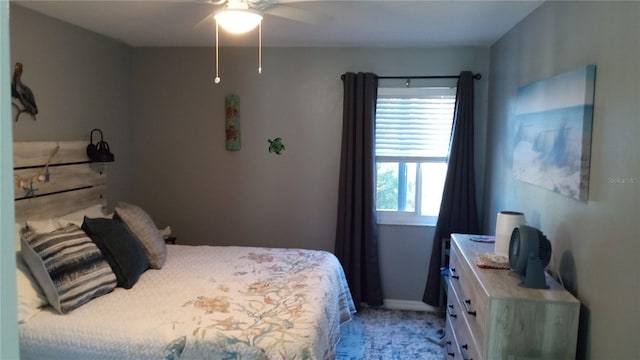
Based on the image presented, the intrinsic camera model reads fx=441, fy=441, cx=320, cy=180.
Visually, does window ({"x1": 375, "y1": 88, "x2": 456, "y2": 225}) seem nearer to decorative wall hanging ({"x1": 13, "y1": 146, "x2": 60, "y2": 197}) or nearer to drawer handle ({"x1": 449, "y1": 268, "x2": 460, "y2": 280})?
drawer handle ({"x1": 449, "y1": 268, "x2": 460, "y2": 280})

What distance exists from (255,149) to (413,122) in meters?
1.45

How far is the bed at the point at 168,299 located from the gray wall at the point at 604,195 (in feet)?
3.93

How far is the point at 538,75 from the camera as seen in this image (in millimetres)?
2529

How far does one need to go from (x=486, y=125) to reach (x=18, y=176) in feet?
11.4

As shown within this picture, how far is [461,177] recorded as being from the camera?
376 cm

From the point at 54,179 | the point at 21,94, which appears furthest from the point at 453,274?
the point at 21,94

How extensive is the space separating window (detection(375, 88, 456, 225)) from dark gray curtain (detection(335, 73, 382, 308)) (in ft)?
0.56

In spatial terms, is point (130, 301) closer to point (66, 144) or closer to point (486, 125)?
point (66, 144)

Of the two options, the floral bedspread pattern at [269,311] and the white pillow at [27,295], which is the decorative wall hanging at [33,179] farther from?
the floral bedspread pattern at [269,311]

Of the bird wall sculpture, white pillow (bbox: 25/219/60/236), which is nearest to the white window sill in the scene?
white pillow (bbox: 25/219/60/236)

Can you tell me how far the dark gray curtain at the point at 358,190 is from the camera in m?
3.83

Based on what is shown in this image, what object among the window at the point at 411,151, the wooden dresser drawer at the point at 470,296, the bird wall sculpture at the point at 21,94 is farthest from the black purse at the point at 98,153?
the wooden dresser drawer at the point at 470,296

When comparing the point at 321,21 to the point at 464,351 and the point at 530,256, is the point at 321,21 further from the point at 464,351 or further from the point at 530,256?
the point at 464,351

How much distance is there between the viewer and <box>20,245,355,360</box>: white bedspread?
198cm
